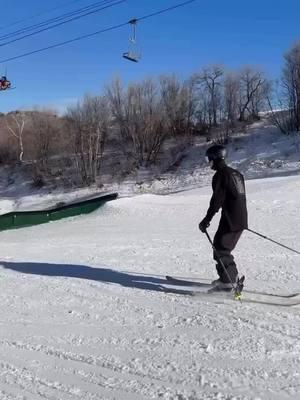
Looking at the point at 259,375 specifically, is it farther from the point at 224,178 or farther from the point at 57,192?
the point at 57,192

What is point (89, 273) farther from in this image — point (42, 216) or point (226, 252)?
point (42, 216)

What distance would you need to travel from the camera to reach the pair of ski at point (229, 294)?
21.1ft

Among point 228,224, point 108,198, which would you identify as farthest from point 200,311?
point 108,198

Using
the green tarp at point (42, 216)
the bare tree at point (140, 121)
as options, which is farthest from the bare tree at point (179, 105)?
the green tarp at point (42, 216)

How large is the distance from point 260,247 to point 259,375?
6.82 metres

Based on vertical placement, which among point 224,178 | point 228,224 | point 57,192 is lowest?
point 57,192

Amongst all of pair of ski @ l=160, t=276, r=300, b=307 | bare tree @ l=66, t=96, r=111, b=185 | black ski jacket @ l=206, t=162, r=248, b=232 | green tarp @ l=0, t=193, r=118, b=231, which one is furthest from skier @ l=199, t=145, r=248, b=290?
bare tree @ l=66, t=96, r=111, b=185

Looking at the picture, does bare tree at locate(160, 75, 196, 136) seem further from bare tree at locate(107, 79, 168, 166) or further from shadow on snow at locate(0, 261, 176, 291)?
shadow on snow at locate(0, 261, 176, 291)

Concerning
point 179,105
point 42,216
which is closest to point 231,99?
point 179,105

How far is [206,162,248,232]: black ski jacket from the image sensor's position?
672 cm

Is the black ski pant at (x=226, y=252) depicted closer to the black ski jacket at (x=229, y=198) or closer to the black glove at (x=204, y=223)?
the black ski jacket at (x=229, y=198)

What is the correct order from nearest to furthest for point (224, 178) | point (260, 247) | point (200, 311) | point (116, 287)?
1. point (200, 311)
2. point (224, 178)
3. point (116, 287)
4. point (260, 247)

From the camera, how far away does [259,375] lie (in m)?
4.42

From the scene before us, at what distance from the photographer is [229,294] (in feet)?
22.0
